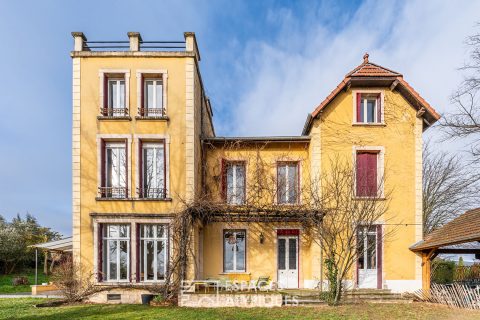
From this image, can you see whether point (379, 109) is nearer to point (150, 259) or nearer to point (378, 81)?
point (378, 81)

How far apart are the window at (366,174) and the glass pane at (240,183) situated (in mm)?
4929

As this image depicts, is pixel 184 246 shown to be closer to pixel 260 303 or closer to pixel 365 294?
pixel 260 303

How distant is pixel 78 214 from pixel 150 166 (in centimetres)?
325

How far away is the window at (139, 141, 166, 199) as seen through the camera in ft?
42.7

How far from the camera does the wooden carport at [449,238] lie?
1106 cm

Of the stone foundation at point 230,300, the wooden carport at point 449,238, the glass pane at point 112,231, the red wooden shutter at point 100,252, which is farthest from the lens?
the glass pane at point 112,231

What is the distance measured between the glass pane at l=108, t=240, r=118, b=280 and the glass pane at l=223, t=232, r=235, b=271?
4.53 meters

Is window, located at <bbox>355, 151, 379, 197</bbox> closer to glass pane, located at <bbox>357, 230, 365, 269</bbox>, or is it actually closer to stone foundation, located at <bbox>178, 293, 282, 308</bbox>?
glass pane, located at <bbox>357, 230, 365, 269</bbox>

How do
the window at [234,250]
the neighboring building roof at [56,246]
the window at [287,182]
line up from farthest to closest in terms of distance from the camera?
1. the neighboring building roof at [56,246]
2. the window at [287,182]
3. the window at [234,250]

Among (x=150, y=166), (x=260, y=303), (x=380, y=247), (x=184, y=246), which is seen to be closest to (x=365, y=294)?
(x=380, y=247)

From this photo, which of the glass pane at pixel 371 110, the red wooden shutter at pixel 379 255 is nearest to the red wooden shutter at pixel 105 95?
Answer: the glass pane at pixel 371 110

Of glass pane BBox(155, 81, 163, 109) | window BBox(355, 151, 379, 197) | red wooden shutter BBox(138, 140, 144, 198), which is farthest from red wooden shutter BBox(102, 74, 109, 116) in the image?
window BBox(355, 151, 379, 197)

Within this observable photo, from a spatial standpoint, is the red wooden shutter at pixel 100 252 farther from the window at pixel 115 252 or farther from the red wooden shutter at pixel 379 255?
the red wooden shutter at pixel 379 255

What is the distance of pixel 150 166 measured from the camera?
13203 mm
